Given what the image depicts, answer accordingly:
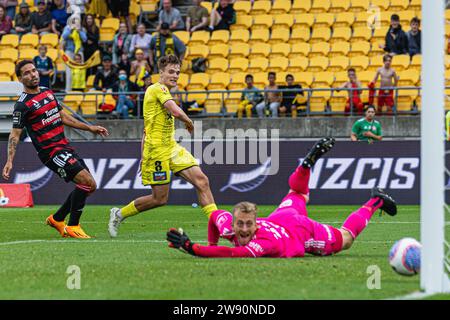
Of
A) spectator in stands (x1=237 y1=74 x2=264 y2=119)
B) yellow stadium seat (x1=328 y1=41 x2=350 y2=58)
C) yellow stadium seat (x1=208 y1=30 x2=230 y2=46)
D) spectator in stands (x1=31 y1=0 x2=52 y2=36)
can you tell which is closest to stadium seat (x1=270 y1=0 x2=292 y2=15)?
yellow stadium seat (x1=208 y1=30 x2=230 y2=46)

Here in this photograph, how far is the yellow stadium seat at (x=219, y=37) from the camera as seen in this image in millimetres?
26438

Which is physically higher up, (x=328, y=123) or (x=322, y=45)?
(x=322, y=45)

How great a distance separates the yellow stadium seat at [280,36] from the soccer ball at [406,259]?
18.7m

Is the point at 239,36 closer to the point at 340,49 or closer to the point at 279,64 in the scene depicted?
the point at 279,64

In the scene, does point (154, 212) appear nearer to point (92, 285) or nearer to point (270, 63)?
point (270, 63)

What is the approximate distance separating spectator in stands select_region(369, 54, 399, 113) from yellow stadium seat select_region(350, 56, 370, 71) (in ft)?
5.66

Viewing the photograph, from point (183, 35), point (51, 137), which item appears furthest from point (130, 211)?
point (183, 35)

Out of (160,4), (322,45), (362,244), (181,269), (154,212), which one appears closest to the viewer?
(181,269)

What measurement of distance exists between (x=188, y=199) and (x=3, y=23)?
10368mm

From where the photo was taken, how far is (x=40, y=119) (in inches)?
496

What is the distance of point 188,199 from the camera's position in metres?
21.1

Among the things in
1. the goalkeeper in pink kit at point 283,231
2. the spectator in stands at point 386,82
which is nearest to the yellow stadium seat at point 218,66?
the spectator in stands at point 386,82
